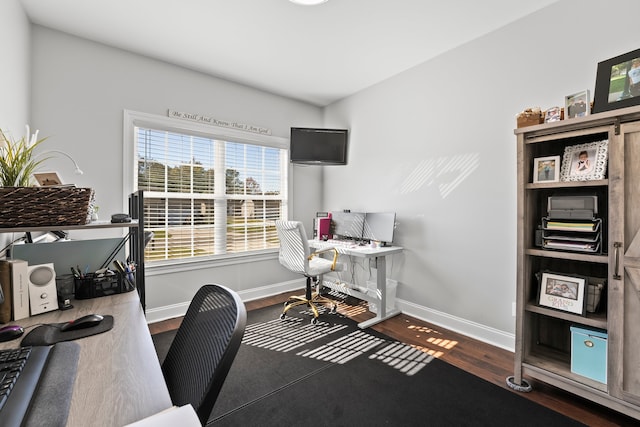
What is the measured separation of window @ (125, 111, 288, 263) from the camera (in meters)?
3.03

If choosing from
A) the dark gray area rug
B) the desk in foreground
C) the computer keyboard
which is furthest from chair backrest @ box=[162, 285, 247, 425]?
the dark gray area rug

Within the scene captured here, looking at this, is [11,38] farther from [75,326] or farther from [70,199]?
[75,326]

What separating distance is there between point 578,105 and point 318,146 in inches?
103

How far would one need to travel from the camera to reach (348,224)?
3.69 meters

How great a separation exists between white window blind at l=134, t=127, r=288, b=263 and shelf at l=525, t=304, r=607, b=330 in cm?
285

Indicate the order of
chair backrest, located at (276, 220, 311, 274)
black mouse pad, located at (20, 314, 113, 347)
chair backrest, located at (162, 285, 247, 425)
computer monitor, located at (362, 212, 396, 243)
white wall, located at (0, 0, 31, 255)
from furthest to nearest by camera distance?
computer monitor, located at (362, 212, 396, 243), chair backrest, located at (276, 220, 311, 274), white wall, located at (0, 0, 31, 255), black mouse pad, located at (20, 314, 113, 347), chair backrest, located at (162, 285, 247, 425)

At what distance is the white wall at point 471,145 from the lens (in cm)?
212

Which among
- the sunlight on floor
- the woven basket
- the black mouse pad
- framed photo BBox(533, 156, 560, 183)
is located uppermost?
framed photo BBox(533, 156, 560, 183)

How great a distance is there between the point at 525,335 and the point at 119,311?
238 centimetres

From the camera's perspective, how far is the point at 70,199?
52.4 inches

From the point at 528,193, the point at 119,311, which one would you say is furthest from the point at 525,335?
the point at 119,311

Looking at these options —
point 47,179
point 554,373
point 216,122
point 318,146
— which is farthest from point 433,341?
point 216,122

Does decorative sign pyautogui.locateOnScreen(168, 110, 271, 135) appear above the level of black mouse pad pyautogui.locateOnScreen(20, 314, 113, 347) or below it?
above

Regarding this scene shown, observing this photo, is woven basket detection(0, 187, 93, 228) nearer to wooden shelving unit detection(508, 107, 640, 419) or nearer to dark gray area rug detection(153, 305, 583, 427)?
dark gray area rug detection(153, 305, 583, 427)
